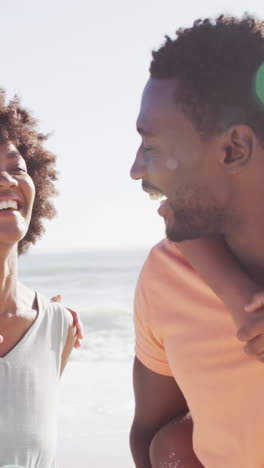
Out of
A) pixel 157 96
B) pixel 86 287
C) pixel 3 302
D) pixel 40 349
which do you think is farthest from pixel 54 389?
pixel 86 287

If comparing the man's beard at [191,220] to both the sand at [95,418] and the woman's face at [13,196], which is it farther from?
the sand at [95,418]

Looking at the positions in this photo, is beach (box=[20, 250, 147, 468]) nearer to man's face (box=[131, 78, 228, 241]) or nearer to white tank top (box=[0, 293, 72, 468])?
white tank top (box=[0, 293, 72, 468])

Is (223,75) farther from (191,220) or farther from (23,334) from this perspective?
(23,334)

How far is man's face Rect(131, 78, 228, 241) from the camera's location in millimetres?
1663

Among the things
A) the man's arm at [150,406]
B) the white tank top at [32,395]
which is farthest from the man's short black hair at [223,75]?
the white tank top at [32,395]

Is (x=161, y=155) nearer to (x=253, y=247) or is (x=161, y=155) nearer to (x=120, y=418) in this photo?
(x=253, y=247)

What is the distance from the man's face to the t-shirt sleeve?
0.26m

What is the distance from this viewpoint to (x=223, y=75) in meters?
1.66

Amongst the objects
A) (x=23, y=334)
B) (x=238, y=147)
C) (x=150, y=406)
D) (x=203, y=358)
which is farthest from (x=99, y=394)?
(x=238, y=147)

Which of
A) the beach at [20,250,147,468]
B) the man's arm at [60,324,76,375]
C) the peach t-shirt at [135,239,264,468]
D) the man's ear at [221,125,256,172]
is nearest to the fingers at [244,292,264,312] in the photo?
the peach t-shirt at [135,239,264,468]

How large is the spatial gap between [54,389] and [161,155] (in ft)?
5.77

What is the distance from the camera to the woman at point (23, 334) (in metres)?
2.95

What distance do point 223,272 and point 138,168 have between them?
1.04 ft

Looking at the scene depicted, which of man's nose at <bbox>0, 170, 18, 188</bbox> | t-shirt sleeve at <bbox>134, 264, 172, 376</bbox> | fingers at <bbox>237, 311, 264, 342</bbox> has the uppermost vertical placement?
fingers at <bbox>237, 311, 264, 342</bbox>
